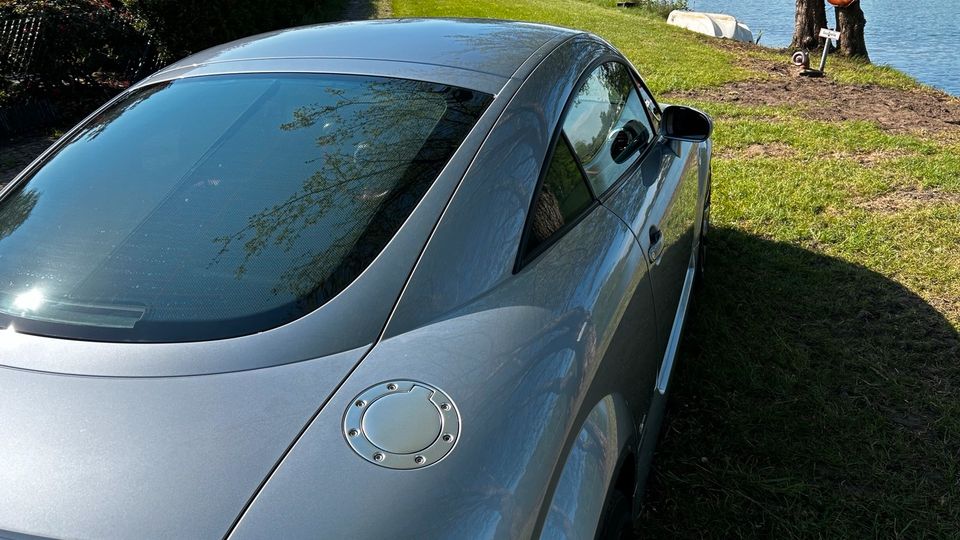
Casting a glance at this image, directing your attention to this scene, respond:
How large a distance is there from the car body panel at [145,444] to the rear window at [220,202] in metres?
0.17

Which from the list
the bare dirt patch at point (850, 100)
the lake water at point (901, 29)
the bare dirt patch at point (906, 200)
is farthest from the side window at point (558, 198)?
the lake water at point (901, 29)

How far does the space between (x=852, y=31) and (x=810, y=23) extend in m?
0.69

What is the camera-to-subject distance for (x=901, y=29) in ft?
52.9

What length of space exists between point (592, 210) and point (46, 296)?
138cm

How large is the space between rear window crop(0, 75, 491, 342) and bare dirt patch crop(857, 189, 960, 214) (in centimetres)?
435

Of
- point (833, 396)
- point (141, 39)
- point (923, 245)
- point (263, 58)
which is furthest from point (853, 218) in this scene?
point (141, 39)

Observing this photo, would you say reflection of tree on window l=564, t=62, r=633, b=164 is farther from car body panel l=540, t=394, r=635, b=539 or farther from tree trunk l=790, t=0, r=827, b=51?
tree trunk l=790, t=0, r=827, b=51

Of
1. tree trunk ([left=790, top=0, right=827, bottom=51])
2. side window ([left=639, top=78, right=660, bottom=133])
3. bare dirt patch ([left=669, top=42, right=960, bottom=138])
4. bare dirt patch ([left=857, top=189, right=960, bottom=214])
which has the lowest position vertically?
bare dirt patch ([left=857, top=189, right=960, bottom=214])

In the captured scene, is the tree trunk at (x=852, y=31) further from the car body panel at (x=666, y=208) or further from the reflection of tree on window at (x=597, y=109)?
the reflection of tree on window at (x=597, y=109)

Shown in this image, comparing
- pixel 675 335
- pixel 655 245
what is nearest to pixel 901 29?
A: pixel 675 335

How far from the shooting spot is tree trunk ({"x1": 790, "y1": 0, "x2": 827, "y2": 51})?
11789 millimetres

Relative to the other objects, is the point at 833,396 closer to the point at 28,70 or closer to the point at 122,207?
the point at 122,207

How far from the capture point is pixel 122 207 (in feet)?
6.41

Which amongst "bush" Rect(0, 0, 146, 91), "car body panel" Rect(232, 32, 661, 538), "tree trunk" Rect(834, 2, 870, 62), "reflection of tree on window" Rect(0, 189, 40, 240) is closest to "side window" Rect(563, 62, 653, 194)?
"car body panel" Rect(232, 32, 661, 538)
